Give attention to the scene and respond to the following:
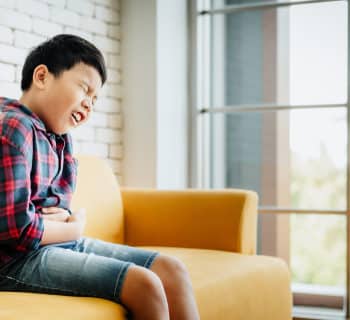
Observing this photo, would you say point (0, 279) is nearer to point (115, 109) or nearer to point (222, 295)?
point (222, 295)

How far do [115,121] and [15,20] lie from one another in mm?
847

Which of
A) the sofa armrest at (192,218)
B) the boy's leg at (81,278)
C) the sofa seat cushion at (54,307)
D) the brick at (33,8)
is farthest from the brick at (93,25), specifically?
the sofa seat cushion at (54,307)

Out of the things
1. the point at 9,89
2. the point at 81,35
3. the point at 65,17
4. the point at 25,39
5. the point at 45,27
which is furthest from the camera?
the point at 81,35

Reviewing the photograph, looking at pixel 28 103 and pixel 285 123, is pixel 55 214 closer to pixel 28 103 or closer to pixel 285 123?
pixel 28 103

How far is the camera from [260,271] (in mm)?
2475

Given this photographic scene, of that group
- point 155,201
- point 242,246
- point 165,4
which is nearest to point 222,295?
point 242,246

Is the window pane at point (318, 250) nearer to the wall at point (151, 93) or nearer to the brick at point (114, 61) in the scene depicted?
the wall at point (151, 93)

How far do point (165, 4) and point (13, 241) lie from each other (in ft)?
7.28

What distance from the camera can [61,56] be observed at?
189 centimetres

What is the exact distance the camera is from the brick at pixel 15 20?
292cm

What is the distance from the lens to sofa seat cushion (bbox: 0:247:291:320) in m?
1.55

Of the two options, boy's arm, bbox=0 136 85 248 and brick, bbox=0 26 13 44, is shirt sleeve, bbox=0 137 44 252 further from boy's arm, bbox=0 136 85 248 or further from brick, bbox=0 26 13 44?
brick, bbox=0 26 13 44

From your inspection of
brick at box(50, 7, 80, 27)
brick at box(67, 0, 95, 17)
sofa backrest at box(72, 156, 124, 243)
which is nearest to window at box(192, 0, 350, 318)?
brick at box(67, 0, 95, 17)

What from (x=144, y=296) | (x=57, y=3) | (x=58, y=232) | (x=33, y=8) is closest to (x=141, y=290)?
(x=144, y=296)
